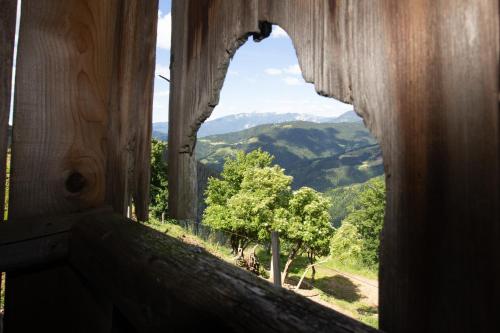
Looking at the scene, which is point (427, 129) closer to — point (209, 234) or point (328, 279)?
point (209, 234)

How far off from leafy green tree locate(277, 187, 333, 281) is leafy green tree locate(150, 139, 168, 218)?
970 cm

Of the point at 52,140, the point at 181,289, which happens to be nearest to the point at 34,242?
the point at 52,140

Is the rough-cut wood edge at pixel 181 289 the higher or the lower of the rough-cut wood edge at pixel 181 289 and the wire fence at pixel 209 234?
the higher

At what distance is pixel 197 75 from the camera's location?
1170 millimetres

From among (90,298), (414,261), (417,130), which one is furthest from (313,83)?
(90,298)

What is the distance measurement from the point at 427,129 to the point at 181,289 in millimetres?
550

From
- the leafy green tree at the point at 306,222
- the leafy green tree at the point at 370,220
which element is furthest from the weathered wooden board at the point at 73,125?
the leafy green tree at the point at 370,220

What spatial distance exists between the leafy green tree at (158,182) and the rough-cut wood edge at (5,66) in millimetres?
29017

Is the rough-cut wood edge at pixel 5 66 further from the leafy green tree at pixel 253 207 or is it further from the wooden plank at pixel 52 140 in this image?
the leafy green tree at pixel 253 207

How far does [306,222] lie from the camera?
26594 mm

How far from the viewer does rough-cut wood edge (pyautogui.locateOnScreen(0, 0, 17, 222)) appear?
4.30ft

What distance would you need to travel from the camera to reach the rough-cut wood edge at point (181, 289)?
2.13 feet

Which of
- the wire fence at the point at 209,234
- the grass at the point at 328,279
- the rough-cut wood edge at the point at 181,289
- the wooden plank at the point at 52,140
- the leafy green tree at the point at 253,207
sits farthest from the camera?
the wire fence at the point at 209,234

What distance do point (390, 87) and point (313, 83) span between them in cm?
17
